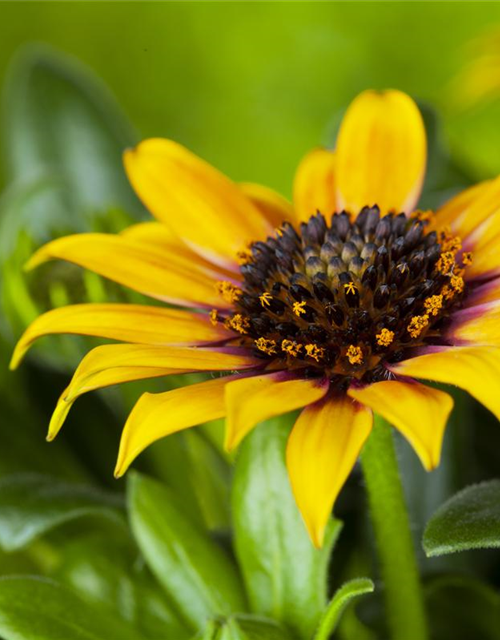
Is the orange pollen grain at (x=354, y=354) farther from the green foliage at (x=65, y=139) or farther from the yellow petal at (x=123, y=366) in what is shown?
the green foliage at (x=65, y=139)

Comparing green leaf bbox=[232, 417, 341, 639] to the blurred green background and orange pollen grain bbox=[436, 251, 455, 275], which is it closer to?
orange pollen grain bbox=[436, 251, 455, 275]

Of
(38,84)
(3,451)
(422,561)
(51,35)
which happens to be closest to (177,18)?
(51,35)

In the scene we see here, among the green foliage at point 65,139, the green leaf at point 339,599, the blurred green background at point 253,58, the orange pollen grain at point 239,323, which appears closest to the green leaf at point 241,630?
the green leaf at point 339,599

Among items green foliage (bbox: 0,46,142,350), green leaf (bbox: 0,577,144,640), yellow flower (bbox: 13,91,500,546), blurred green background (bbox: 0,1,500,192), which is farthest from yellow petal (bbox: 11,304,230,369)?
blurred green background (bbox: 0,1,500,192)

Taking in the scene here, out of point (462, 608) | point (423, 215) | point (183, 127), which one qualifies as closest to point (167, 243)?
point (423, 215)

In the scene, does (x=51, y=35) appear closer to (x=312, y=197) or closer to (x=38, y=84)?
(x=38, y=84)

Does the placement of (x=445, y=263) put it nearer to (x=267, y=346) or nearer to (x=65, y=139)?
(x=267, y=346)
